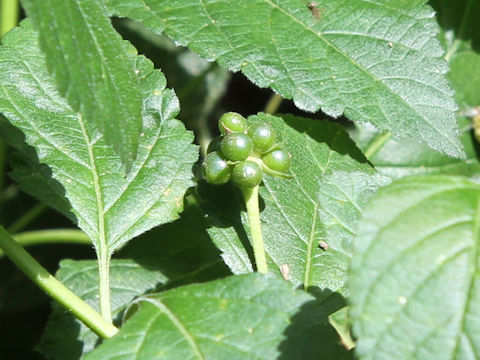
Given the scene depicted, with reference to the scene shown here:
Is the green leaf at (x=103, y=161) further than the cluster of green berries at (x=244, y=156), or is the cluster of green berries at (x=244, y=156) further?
the green leaf at (x=103, y=161)

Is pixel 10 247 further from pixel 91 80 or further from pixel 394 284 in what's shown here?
pixel 394 284

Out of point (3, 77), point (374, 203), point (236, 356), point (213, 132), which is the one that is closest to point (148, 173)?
point (3, 77)

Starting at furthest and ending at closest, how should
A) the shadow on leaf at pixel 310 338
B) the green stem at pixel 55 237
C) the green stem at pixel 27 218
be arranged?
the green stem at pixel 27 218 → the green stem at pixel 55 237 → the shadow on leaf at pixel 310 338

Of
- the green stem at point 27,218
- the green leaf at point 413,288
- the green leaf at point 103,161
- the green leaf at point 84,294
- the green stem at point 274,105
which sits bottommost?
the green stem at point 27,218

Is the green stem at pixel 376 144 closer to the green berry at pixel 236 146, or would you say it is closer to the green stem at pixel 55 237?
the green stem at pixel 55 237

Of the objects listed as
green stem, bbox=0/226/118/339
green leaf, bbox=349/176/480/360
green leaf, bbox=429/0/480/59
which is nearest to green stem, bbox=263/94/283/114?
green leaf, bbox=429/0/480/59

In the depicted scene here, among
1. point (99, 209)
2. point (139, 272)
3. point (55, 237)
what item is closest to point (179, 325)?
point (99, 209)

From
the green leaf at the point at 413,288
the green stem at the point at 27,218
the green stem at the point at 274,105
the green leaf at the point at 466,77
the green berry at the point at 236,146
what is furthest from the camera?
the green stem at the point at 274,105

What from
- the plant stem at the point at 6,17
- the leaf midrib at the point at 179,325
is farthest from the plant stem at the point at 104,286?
the plant stem at the point at 6,17

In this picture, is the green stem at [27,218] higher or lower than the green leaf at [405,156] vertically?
lower
